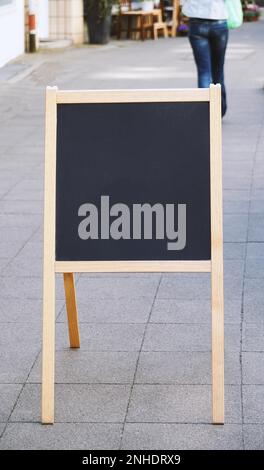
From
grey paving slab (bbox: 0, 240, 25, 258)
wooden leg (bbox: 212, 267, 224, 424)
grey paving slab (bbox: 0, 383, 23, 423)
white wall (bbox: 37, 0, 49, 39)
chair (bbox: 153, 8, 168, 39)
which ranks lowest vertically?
chair (bbox: 153, 8, 168, 39)

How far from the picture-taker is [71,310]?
5637mm

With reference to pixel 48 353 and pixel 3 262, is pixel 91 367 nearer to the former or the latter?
pixel 48 353

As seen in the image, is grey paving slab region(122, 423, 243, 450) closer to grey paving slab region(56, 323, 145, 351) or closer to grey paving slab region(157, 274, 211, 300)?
grey paving slab region(56, 323, 145, 351)

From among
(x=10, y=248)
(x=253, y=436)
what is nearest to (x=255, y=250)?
(x=10, y=248)

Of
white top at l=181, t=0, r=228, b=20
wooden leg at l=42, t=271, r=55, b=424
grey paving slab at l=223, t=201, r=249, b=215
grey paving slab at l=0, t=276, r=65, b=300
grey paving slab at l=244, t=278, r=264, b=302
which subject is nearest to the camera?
wooden leg at l=42, t=271, r=55, b=424

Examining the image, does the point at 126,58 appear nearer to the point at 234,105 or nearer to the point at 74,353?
the point at 234,105

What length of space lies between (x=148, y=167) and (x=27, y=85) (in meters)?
12.8

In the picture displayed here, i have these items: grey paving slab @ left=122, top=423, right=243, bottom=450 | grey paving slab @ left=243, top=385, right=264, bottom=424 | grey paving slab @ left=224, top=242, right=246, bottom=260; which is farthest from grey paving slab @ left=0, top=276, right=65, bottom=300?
grey paving slab @ left=122, top=423, right=243, bottom=450

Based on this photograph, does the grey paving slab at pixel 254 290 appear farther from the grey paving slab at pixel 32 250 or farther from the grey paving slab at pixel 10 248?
the grey paving slab at pixel 10 248

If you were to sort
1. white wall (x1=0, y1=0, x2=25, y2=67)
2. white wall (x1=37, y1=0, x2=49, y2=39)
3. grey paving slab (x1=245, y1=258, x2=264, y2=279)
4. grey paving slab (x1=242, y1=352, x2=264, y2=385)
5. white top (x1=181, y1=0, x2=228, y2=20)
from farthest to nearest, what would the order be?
1. white wall (x1=37, y1=0, x2=49, y2=39)
2. white wall (x1=0, y1=0, x2=25, y2=67)
3. white top (x1=181, y1=0, x2=228, y2=20)
4. grey paving slab (x1=245, y1=258, x2=264, y2=279)
5. grey paving slab (x1=242, y1=352, x2=264, y2=385)

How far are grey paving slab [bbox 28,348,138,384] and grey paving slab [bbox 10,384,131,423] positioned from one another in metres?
0.08

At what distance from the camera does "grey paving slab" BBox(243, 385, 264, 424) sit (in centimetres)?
476

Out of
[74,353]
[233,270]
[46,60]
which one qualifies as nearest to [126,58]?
[46,60]

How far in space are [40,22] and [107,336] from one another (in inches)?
806
